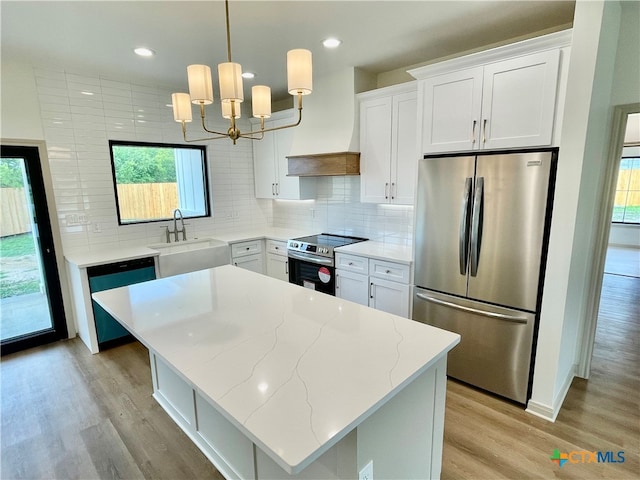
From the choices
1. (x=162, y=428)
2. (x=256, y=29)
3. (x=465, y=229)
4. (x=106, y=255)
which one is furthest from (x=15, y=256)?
(x=465, y=229)

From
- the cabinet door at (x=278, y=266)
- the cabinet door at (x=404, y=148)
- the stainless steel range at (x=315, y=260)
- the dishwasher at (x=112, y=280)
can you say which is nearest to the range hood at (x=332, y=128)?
the cabinet door at (x=404, y=148)

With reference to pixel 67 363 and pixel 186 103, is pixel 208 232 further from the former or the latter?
pixel 186 103

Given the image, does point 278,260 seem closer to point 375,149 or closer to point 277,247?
point 277,247

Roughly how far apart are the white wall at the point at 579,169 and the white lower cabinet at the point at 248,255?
3.21 m

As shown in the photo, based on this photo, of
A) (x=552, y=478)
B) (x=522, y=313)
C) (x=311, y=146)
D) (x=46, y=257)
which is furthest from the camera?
(x=311, y=146)

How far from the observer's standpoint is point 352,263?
11.0ft

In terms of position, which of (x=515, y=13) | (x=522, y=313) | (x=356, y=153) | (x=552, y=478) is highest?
(x=515, y=13)

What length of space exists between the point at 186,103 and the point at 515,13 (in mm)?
2291

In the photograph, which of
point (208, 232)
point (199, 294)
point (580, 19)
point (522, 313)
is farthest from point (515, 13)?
point (208, 232)

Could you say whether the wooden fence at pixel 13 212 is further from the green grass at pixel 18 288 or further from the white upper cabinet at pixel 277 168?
the white upper cabinet at pixel 277 168

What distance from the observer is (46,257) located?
3357 mm

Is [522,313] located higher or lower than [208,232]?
lower

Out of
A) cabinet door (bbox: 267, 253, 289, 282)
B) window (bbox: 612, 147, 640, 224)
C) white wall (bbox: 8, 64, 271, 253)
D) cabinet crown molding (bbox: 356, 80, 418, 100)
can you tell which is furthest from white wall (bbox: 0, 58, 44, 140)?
window (bbox: 612, 147, 640, 224)

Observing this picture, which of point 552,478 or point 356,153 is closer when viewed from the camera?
point 552,478
